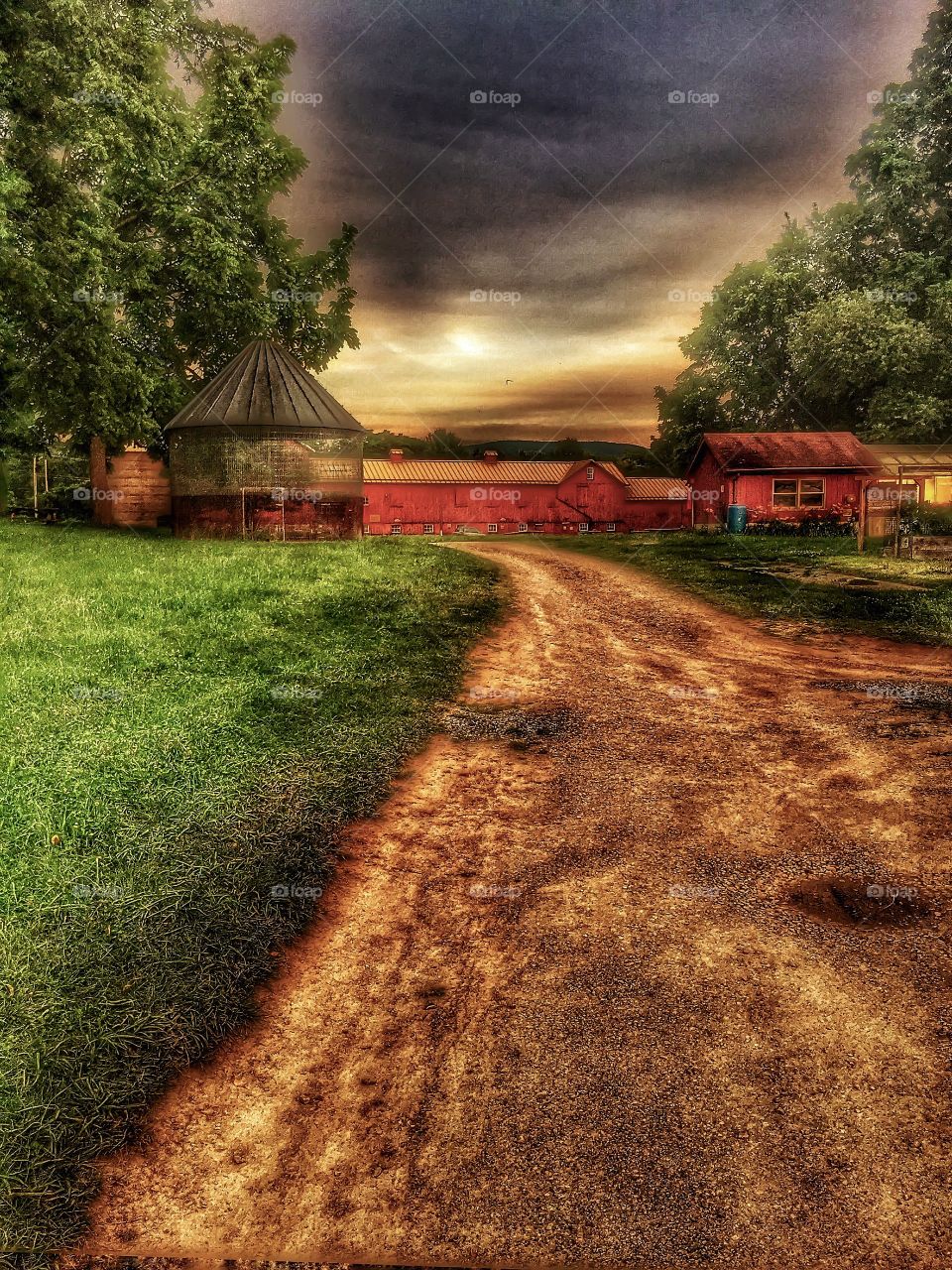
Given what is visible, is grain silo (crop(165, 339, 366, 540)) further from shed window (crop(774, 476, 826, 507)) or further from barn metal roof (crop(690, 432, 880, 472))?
shed window (crop(774, 476, 826, 507))

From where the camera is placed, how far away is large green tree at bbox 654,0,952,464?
38094 mm

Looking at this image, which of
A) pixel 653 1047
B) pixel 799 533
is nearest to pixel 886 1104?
pixel 653 1047

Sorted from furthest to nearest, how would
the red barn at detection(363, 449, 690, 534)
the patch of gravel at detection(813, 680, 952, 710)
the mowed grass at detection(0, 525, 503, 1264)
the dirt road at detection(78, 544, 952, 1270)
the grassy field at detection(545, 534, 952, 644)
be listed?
the red barn at detection(363, 449, 690, 534) < the grassy field at detection(545, 534, 952, 644) < the patch of gravel at detection(813, 680, 952, 710) < the mowed grass at detection(0, 525, 503, 1264) < the dirt road at detection(78, 544, 952, 1270)

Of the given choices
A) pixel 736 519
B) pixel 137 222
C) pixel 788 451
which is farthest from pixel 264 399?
pixel 788 451

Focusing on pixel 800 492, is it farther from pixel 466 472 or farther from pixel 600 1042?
pixel 600 1042

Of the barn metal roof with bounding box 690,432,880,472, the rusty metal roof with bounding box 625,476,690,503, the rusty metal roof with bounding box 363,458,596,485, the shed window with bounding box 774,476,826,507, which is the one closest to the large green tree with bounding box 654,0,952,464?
the barn metal roof with bounding box 690,432,880,472

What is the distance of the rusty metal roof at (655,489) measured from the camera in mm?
49516

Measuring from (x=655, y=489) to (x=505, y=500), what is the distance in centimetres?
1127

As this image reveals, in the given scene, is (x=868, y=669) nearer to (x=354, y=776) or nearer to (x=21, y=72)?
(x=354, y=776)

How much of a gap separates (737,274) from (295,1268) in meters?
53.0

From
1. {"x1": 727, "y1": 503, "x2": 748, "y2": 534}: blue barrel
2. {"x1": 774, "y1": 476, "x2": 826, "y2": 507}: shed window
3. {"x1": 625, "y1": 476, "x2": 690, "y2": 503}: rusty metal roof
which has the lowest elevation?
{"x1": 727, "y1": 503, "x2": 748, "y2": 534}: blue barrel

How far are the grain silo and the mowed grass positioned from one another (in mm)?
13493

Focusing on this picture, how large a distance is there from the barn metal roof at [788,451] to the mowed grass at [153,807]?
28.9 metres

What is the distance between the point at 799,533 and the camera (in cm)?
3481
